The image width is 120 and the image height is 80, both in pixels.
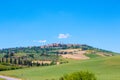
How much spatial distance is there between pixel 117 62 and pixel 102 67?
30.2 ft

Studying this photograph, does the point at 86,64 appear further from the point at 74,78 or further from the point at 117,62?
the point at 74,78

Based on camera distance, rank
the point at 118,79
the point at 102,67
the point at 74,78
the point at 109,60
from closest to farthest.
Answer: the point at 74,78 → the point at 118,79 → the point at 102,67 → the point at 109,60

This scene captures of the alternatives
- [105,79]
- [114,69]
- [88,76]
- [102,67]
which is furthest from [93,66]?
[88,76]

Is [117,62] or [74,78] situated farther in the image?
[117,62]

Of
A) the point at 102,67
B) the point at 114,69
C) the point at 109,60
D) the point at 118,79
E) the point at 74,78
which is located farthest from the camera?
the point at 109,60

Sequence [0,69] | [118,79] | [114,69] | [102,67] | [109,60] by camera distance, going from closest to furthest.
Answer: [118,79], [114,69], [102,67], [109,60], [0,69]

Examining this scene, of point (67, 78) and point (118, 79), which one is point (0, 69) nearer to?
point (118, 79)

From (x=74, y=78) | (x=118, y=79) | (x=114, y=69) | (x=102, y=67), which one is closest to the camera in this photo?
(x=74, y=78)

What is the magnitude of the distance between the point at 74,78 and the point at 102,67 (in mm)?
65137

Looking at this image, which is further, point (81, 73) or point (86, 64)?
point (86, 64)

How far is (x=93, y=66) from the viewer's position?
135m

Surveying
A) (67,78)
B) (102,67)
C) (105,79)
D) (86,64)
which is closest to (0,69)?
(86,64)

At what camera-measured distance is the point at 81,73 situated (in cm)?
6706

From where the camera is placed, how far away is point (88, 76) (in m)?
66.9
